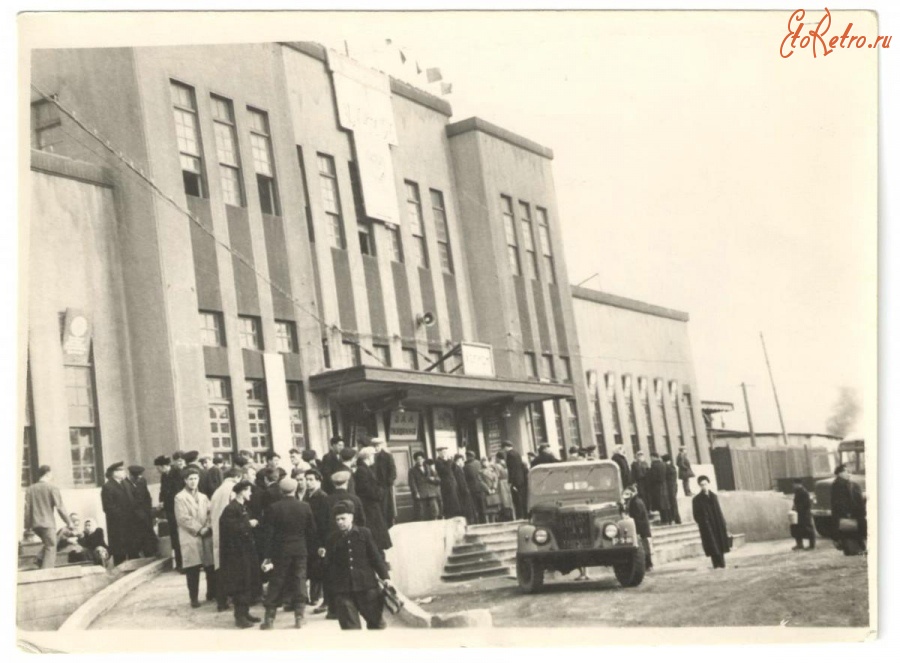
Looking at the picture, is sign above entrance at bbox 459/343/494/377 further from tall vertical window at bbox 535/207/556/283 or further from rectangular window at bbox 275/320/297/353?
rectangular window at bbox 275/320/297/353

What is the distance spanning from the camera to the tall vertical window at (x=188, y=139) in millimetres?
13625

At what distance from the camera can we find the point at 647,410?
56.6 feet

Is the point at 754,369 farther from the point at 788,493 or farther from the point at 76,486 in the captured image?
the point at 76,486

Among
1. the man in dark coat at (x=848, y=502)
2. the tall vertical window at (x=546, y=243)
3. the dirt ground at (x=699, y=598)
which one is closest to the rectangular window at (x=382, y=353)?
the tall vertical window at (x=546, y=243)

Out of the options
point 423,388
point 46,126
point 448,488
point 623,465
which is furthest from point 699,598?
point 46,126

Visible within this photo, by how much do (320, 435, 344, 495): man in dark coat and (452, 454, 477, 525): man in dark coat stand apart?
215 centimetres

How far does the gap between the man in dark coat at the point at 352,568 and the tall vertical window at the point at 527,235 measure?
27.1 feet

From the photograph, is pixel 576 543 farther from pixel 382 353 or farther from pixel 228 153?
pixel 228 153

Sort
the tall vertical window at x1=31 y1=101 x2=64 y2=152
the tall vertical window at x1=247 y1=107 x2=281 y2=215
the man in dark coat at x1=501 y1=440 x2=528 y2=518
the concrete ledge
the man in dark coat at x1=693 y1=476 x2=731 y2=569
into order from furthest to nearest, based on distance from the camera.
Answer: the man in dark coat at x1=501 y1=440 x2=528 y2=518
the tall vertical window at x1=247 y1=107 x2=281 y2=215
the man in dark coat at x1=693 y1=476 x2=731 y2=569
the tall vertical window at x1=31 y1=101 x2=64 y2=152
the concrete ledge

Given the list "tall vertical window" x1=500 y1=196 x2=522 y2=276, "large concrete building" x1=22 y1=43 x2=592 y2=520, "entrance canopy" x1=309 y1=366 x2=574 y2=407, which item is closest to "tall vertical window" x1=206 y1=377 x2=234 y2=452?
"large concrete building" x1=22 y1=43 x2=592 y2=520

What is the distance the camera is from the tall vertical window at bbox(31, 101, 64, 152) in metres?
11.5

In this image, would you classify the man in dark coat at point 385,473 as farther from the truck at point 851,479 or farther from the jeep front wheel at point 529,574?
the truck at point 851,479

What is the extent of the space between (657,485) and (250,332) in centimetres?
635

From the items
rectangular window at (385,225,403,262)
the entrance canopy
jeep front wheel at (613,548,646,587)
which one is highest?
rectangular window at (385,225,403,262)
